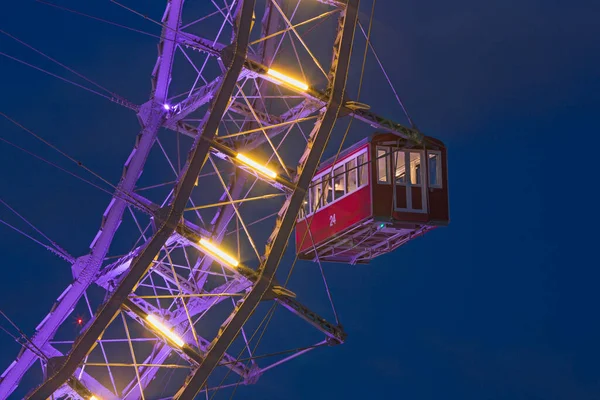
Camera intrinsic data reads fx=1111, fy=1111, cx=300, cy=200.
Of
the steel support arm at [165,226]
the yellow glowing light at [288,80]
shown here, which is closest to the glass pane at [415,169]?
the yellow glowing light at [288,80]

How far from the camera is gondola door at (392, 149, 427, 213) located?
108 ft

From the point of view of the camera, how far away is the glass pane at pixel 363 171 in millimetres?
32875

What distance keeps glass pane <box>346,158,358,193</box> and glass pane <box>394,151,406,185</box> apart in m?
1.27

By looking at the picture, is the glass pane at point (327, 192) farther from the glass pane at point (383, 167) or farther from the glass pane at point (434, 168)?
the glass pane at point (434, 168)

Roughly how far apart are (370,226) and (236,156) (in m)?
6.76

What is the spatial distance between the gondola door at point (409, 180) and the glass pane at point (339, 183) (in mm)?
1847

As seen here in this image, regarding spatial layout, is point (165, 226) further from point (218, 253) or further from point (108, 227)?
point (108, 227)

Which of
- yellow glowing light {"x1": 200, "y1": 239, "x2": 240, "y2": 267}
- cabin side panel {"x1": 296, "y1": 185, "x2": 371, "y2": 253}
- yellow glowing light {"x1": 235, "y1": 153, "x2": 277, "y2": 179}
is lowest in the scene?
yellow glowing light {"x1": 200, "y1": 239, "x2": 240, "y2": 267}

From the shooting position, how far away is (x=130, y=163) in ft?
97.7

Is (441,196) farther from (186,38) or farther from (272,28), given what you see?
(186,38)

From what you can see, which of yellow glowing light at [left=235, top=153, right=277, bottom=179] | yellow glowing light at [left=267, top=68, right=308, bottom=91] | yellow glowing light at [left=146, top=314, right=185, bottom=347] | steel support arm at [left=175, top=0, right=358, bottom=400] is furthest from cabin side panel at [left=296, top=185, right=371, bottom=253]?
yellow glowing light at [left=146, top=314, right=185, bottom=347]

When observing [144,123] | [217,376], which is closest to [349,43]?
[144,123]

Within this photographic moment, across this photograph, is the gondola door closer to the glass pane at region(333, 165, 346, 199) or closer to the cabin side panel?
the cabin side panel

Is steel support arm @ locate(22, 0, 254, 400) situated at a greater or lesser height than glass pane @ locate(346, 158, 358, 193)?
lesser
